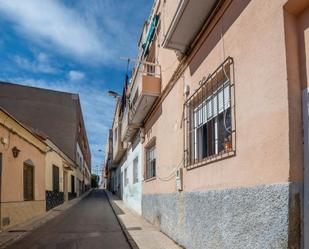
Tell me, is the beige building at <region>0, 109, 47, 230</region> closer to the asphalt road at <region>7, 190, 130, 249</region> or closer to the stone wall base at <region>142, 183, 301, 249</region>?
the asphalt road at <region>7, 190, 130, 249</region>

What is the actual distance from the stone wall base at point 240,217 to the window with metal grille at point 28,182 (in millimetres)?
7051

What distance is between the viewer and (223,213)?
181 inches

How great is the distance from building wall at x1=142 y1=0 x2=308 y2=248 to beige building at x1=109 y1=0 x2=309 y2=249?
0.01 m

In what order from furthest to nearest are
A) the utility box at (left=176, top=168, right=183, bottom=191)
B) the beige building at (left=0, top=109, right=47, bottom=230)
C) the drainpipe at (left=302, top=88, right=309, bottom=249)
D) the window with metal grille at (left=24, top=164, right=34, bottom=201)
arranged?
the window with metal grille at (left=24, top=164, right=34, bottom=201) < the beige building at (left=0, top=109, right=47, bottom=230) < the utility box at (left=176, top=168, right=183, bottom=191) < the drainpipe at (left=302, top=88, right=309, bottom=249)

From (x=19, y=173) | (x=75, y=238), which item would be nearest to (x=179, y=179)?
(x=75, y=238)

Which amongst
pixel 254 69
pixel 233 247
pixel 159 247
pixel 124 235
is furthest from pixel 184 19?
pixel 124 235

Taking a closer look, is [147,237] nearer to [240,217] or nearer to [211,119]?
[211,119]

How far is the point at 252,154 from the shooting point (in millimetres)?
3934

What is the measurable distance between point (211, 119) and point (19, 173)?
25.0ft

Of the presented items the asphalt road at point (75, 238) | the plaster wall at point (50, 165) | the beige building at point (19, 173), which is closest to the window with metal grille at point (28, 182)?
the beige building at point (19, 173)

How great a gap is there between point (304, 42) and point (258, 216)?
189 centimetres

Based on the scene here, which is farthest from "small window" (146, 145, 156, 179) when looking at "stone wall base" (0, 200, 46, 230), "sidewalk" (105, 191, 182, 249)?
"stone wall base" (0, 200, 46, 230)

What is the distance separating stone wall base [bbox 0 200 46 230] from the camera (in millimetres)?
9406

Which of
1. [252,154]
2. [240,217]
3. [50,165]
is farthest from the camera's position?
[50,165]
